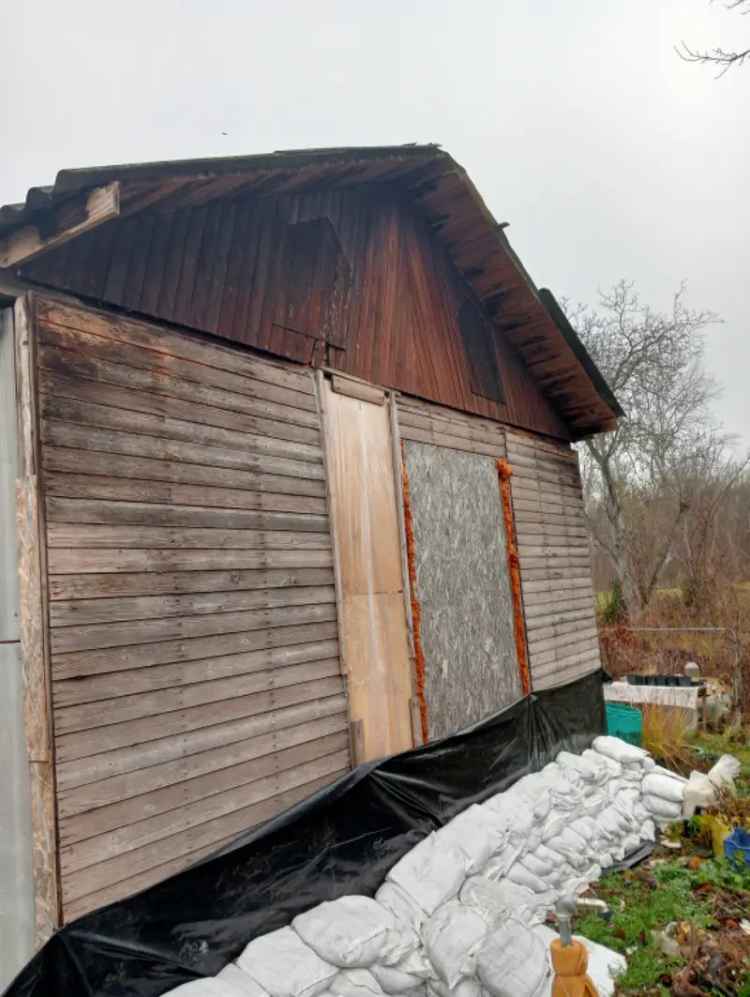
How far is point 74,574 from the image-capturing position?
11.6 feet

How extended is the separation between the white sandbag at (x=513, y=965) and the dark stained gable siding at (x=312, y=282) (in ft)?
13.8

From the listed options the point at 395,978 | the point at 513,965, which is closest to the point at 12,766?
the point at 395,978

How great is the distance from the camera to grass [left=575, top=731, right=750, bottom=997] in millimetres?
4234

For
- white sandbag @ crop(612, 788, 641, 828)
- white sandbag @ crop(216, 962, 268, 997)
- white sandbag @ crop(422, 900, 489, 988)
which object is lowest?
white sandbag @ crop(612, 788, 641, 828)

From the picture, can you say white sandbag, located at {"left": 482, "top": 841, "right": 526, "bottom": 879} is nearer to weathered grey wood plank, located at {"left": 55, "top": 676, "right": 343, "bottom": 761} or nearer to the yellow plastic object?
weathered grey wood plank, located at {"left": 55, "top": 676, "right": 343, "bottom": 761}

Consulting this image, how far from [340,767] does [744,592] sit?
1510 centimetres

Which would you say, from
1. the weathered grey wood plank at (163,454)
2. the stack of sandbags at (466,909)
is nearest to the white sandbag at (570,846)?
the stack of sandbags at (466,909)

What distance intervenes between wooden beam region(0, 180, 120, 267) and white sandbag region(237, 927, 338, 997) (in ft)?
12.8

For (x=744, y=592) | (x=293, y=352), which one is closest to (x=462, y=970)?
(x=293, y=352)

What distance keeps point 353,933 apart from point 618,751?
15.9 ft

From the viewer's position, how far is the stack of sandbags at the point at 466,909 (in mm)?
3711

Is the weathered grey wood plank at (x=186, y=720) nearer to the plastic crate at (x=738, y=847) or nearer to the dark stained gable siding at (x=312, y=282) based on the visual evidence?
the dark stained gable siding at (x=312, y=282)

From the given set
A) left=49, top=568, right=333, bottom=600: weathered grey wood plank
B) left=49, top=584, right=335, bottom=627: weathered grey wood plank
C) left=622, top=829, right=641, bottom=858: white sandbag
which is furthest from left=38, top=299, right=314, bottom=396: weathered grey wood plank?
left=622, top=829, right=641, bottom=858: white sandbag

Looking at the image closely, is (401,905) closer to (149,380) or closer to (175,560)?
(175,560)
